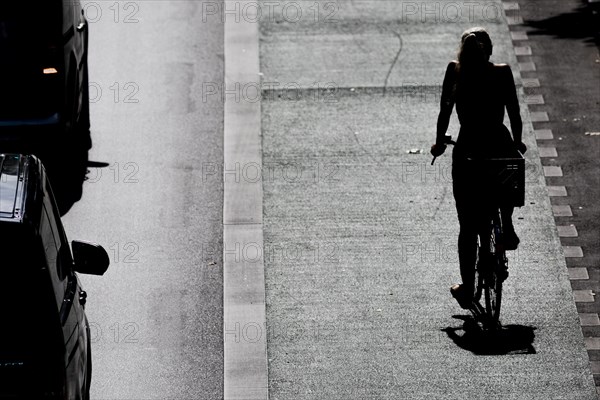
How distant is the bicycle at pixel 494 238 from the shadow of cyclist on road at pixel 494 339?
0.28 ft

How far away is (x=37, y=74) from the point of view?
13.0 m

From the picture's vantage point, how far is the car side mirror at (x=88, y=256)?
30.3 ft

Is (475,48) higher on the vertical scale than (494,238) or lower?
higher

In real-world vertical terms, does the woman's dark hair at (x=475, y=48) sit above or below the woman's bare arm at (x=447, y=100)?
above

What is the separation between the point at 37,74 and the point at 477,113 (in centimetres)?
459

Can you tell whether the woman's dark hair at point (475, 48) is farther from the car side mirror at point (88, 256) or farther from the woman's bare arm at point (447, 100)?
the car side mirror at point (88, 256)

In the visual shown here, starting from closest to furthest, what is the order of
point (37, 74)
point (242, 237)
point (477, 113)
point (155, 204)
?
point (477, 113), point (242, 237), point (37, 74), point (155, 204)

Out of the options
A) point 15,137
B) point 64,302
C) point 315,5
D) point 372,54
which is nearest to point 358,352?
point 64,302

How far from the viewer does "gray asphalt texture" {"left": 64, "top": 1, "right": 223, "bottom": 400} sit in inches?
438

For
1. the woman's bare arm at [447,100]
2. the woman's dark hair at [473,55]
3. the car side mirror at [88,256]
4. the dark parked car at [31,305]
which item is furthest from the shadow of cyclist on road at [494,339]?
the dark parked car at [31,305]

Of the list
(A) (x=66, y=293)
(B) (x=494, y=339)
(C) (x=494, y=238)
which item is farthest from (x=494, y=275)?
(A) (x=66, y=293)

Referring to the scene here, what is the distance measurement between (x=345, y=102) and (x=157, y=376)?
16.1 feet

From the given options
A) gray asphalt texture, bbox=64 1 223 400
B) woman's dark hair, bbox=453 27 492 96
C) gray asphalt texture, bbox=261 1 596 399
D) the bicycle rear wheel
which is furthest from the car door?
the bicycle rear wheel

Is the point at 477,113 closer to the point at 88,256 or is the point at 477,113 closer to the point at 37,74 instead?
the point at 88,256
